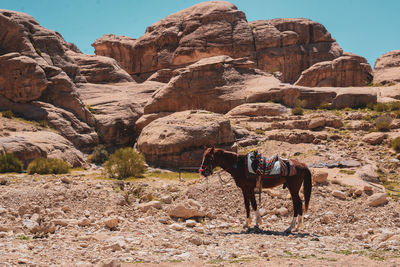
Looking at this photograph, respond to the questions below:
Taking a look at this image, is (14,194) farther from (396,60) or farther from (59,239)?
(396,60)

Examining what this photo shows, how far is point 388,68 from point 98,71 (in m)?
38.8

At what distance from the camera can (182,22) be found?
179 feet

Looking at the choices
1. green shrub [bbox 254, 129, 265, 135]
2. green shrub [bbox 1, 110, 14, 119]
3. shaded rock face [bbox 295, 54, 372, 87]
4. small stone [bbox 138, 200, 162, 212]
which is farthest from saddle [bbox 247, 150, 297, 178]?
shaded rock face [bbox 295, 54, 372, 87]

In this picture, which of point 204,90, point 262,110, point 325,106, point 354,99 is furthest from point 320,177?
point 354,99

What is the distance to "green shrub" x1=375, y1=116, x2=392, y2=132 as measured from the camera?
896 inches

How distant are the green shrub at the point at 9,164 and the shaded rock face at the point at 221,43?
119ft

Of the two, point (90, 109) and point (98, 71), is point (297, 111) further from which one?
point (98, 71)

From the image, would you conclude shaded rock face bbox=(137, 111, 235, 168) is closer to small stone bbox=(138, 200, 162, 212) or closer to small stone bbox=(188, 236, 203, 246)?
small stone bbox=(138, 200, 162, 212)

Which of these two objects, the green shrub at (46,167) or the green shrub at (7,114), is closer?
the green shrub at (46,167)

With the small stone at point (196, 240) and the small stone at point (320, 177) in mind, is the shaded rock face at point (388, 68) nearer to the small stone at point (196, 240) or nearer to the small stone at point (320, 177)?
the small stone at point (320, 177)

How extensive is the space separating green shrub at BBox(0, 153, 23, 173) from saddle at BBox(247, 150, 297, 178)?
13833 mm

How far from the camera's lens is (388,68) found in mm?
46406

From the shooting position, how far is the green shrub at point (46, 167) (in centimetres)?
1719

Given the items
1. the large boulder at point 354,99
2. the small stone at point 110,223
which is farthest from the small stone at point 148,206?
the large boulder at point 354,99
